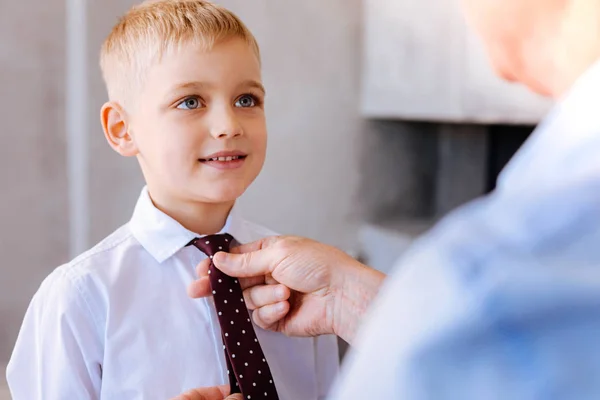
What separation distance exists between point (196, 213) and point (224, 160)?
113 mm

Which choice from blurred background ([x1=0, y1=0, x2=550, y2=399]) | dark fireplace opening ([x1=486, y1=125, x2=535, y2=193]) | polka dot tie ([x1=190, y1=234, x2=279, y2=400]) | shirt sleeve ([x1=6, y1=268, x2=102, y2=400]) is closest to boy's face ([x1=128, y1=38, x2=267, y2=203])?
polka dot tie ([x1=190, y1=234, x2=279, y2=400])

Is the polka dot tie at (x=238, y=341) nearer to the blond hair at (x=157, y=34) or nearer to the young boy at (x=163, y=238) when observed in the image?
the young boy at (x=163, y=238)

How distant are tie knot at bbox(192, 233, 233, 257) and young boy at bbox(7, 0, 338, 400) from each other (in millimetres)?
18

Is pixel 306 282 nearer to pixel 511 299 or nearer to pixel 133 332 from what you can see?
pixel 133 332

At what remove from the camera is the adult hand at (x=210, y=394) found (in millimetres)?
1091

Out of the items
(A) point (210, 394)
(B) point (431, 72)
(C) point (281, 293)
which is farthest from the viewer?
(B) point (431, 72)

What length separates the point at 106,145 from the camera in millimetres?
3025

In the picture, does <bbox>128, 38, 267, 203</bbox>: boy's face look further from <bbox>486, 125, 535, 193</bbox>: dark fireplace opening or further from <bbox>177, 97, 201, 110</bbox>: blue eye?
<bbox>486, 125, 535, 193</bbox>: dark fireplace opening

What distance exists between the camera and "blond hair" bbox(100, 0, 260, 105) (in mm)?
1254

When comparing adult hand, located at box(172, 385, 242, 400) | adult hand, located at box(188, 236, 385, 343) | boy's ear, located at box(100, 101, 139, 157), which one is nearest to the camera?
adult hand, located at box(172, 385, 242, 400)

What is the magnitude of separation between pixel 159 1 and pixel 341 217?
2015mm

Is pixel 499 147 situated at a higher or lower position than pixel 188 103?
lower

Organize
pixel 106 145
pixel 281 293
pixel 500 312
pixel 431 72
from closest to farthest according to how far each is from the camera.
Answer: pixel 500 312 → pixel 281 293 → pixel 431 72 → pixel 106 145

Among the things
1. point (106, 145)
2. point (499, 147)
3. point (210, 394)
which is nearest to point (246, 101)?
point (210, 394)
